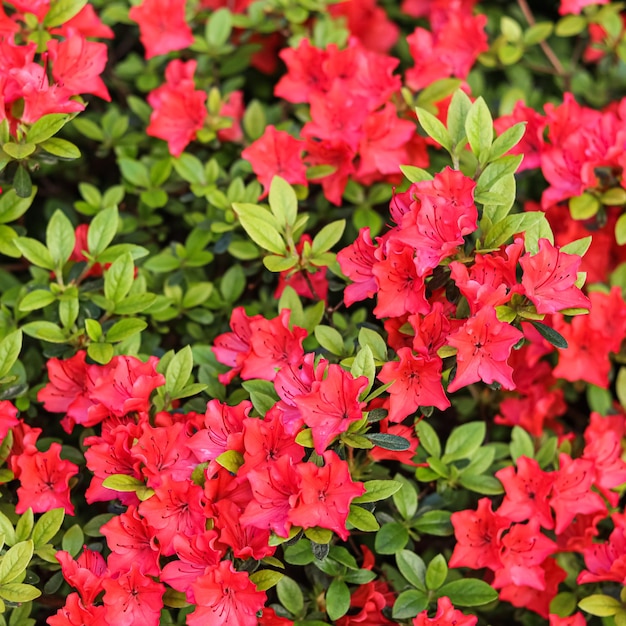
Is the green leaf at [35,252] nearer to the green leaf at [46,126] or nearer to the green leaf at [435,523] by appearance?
the green leaf at [46,126]

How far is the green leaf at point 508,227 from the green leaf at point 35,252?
2.68 feet

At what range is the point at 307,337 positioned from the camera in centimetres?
154

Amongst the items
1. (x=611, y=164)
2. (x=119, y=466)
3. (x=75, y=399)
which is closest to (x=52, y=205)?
(x=75, y=399)

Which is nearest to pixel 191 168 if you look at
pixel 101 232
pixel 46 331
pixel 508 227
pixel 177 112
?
pixel 177 112

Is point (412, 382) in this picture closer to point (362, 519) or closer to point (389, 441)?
point (389, 441)

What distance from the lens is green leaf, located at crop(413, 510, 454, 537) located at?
1.50 metres

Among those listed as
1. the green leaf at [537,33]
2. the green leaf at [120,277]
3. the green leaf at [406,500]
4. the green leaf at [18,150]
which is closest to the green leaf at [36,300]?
the green leaf at [120,277]

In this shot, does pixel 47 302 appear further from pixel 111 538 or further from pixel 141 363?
pixel 111 538

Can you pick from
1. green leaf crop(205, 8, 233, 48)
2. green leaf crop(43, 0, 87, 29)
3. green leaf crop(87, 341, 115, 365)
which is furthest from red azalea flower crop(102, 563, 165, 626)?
green leaf crop(205, 8, 233, 48)

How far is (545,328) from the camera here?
1336 mm

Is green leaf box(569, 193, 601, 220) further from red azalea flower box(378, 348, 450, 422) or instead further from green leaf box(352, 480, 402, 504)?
green leaf box(352, 480, 402, 504)

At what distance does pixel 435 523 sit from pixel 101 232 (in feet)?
2.72

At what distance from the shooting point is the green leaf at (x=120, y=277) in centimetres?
153

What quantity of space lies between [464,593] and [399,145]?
0.86 metres
